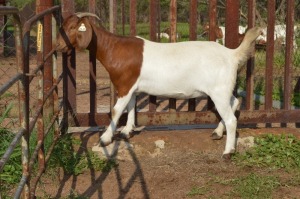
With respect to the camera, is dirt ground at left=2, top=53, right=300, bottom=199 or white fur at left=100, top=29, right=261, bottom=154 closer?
dirt ground at left=2, top=53, right=300, bottom=199

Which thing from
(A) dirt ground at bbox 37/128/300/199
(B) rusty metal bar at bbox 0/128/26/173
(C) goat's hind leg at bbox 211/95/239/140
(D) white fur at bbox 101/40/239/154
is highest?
(B) rusty metal bar at bbox 0/128/26/173

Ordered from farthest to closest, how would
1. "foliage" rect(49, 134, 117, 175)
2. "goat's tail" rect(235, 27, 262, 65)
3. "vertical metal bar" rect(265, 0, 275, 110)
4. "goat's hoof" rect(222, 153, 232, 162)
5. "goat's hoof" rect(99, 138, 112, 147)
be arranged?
"vertical metal bar" rect(265, 0, 275, 110) → "goat's hoof" rect(99, 138, 112, 147) → "goat's hoof" rect(222, 153, 232, 162) → "goat's tail" rect(235, 27, 262, 65) → "foliage" rect(49, 134, 117, 175)

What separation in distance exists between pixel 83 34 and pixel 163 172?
5.03ft

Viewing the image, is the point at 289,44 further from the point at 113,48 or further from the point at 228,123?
the point at 113,48

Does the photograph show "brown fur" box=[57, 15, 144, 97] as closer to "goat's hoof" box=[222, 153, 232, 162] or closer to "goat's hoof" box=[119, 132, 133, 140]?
"goat's hoof" box=[119, 132, 133, 140]

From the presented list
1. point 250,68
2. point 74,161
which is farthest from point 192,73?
point 74,161

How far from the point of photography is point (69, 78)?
19.7 feet

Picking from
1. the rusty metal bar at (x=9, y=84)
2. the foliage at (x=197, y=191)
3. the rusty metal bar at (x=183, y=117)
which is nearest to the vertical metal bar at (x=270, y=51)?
the rusty metal bar at (x=183, y=117)

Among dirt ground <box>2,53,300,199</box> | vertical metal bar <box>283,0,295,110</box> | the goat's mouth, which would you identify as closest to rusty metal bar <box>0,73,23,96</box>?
dirt ground <box>2,53,300,199</box>

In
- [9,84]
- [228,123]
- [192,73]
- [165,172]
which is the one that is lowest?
[165,172]

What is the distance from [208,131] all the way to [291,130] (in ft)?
3.01

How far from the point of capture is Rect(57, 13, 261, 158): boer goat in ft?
18.1

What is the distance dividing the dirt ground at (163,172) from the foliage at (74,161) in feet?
0.21

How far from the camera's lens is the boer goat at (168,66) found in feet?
18.1
